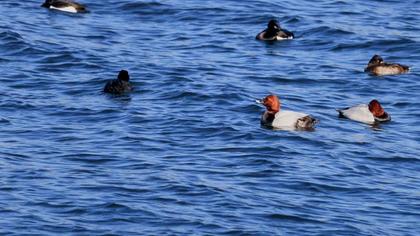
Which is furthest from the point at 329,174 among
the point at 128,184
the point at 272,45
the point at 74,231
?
the point at 272,45

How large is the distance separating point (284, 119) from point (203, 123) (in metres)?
1.46

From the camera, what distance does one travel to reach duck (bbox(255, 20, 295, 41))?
32.3 m

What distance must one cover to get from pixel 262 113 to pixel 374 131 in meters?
2.22

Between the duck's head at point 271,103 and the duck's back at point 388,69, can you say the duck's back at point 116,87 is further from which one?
the duck's back at point 388,69

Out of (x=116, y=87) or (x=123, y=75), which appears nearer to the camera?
(x=116, y=87)

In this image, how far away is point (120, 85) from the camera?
88.5 ft

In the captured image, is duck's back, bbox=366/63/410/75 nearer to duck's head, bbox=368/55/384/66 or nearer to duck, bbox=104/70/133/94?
duck's head, bbox=368/55/384/66

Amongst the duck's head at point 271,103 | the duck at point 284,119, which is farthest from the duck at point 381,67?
the duck at point 284,119

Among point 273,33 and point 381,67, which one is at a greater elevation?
point 273,33

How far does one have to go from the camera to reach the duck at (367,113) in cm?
2530

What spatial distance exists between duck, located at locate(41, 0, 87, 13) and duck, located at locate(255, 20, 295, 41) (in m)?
5.19

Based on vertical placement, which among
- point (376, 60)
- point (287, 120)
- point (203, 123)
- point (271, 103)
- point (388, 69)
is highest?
point (376, 60)

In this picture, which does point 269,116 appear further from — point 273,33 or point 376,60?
point 273,33

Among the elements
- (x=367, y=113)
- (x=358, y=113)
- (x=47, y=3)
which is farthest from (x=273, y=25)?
(x=367, y=113)
